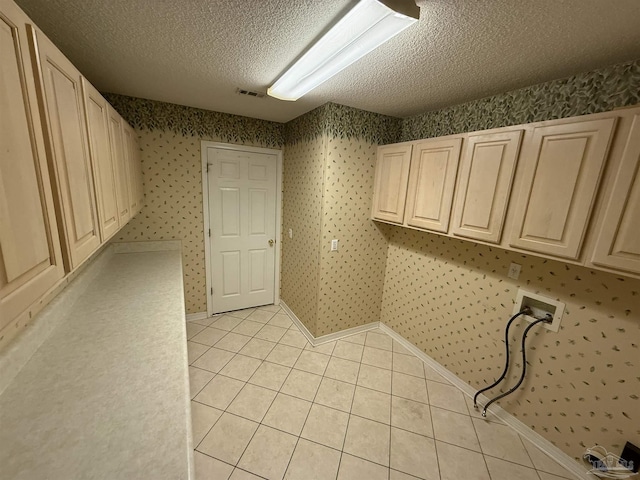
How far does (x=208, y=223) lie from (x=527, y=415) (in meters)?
3.27

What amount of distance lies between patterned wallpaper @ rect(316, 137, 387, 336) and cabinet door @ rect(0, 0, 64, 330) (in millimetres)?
1882

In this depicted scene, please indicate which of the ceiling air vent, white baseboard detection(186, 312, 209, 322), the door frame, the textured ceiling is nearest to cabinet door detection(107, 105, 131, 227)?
the textured ceiling

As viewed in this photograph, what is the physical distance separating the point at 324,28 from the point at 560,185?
1.43 m

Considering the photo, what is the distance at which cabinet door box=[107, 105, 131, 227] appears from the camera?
1.45 m

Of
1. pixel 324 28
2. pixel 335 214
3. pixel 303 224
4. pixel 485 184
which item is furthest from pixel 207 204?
pixel 485 184

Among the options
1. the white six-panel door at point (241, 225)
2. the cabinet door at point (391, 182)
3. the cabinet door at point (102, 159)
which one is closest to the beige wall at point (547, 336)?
the cabinet door at point (391, 182)

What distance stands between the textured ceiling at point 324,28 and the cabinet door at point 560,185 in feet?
1.30

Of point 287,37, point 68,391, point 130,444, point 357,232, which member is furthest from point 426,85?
point 68,391

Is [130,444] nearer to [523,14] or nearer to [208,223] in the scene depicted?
[523,14]

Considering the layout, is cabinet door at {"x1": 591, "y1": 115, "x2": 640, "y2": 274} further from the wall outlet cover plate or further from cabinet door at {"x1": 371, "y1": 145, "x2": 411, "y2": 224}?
cabinet door at {"x1": 371, "y1": 145, "x2": 411, "y2": 224}

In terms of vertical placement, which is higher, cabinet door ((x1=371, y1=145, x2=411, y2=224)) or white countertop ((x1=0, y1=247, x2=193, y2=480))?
cabinet door ((x1=371, y1=145, x2=411, y2=224))

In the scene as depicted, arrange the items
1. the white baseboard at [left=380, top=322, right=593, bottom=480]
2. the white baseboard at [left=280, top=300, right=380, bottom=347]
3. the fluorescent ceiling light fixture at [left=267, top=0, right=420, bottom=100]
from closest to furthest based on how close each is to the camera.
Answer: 1. the fluorescent ceiling light fixture at [left=267, top=0, right=420, bottom=100]
2. the white baseboard at [left=380, top=322, right=593, bottom=480]
3. the white baseboard at [left=280, top=300, right=380, bottom=347]

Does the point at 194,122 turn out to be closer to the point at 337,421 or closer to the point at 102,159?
the point at 102,159

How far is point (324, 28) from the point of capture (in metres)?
1.19
